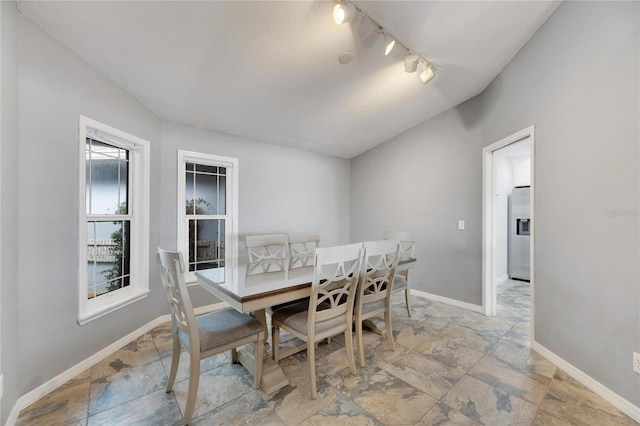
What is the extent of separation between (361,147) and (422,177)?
115 cm

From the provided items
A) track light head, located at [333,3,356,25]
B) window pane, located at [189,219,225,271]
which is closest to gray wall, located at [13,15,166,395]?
window pane, located at [189,219,225,271]

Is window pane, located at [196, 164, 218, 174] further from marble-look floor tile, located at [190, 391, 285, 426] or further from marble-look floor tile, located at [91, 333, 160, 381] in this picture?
marble-look floor tile, located at [190, 391, 285, 426]

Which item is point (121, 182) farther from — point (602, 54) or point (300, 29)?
point (602, 54)

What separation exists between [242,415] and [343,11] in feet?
8.66

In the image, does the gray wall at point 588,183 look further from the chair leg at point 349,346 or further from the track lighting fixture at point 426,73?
the chair leg at point 349,346

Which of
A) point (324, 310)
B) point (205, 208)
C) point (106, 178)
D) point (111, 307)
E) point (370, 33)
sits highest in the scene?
point (370, 33)

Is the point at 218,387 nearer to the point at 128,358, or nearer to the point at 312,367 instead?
the point at 312,367

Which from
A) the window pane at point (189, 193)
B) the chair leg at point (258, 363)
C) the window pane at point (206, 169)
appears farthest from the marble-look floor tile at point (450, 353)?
the window pane at point (206, 169)

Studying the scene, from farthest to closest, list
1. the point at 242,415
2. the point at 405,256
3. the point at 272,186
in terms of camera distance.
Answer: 1. the point at 272,186
2. the point at 405,256
3. the point at 242,415

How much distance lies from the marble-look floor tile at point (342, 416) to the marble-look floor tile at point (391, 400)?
45mm

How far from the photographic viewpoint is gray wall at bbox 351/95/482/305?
3311 millimetres

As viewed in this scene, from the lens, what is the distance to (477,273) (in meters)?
3.27

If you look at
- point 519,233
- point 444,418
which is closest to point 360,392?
point 444,418

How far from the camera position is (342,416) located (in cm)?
157
